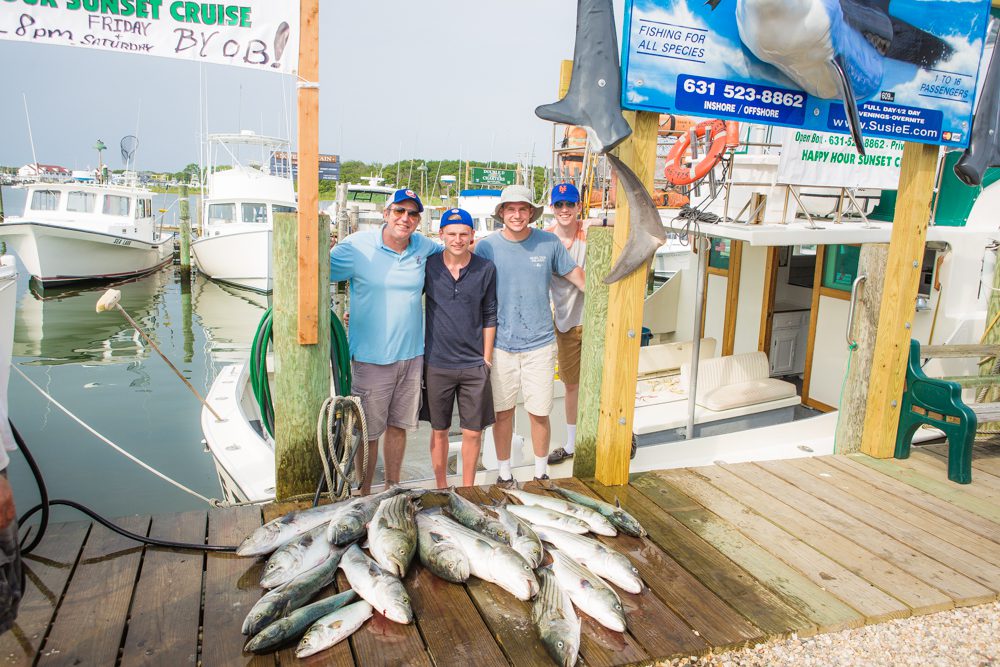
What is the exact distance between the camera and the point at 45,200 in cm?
2241

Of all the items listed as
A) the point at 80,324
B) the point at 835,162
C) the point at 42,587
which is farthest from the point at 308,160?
the point at 80,324

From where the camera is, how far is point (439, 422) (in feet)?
13.7

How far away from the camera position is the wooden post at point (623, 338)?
3514mm

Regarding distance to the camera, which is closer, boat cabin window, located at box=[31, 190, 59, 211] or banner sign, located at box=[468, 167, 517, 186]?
boat cabin window, located at box=[31, 190, 59, 211]

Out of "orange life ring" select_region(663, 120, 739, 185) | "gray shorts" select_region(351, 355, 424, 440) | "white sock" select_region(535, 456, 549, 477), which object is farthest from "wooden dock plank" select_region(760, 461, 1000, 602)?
"orange life ring" select_region(663, 120, 739, 185)

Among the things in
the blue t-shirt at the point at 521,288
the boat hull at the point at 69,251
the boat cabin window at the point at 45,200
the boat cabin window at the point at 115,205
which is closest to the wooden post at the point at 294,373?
the blue t-shirt at the point at 521,288

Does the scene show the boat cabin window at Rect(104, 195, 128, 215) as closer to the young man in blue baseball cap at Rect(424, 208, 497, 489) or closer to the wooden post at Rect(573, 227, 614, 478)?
the young man in blue baseball cap at Rect(424, 208, 497, 489)

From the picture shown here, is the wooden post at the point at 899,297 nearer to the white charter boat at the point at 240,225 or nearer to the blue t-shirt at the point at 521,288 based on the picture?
the blue t-shirt at the point at 521,288

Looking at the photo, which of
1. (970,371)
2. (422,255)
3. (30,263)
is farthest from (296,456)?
(30,263)

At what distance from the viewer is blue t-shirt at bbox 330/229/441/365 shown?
3840mm

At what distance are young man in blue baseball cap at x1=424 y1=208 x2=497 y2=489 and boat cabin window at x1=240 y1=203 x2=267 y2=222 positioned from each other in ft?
68.9

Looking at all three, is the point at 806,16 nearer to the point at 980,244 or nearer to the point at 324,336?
the point at 324,336

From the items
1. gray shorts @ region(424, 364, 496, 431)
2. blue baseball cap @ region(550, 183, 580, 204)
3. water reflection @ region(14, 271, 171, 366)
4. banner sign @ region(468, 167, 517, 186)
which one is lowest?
water reflection @ region(14, 271, 171, 366)

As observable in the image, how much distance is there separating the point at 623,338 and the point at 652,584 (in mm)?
1297
